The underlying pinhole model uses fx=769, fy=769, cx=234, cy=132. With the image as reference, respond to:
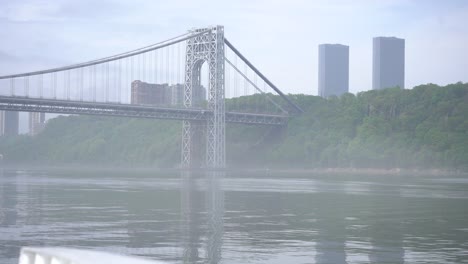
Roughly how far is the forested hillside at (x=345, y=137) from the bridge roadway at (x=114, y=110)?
19.0ft

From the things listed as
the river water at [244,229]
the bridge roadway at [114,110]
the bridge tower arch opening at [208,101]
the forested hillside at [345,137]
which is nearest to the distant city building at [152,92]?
the forested hillside at [345,137]

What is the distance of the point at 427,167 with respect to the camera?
8144 cm

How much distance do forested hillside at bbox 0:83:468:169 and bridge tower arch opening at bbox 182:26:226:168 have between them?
9.18 metres

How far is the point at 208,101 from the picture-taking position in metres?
89.4

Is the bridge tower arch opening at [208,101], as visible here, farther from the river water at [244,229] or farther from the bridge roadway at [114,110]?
the river water at [244,229]

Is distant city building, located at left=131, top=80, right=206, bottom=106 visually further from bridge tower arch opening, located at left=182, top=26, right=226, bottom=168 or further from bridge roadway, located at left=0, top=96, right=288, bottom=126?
bridge roadway, located at left=0, top=96, right=288, bottom=126

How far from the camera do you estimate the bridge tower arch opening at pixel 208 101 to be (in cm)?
8806

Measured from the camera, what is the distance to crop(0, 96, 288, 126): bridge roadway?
2766 inches

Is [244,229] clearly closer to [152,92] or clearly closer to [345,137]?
[345,137]

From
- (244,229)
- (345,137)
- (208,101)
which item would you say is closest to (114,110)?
(208,101)

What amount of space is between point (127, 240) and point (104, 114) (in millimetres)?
62057

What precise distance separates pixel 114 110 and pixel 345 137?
30894mm

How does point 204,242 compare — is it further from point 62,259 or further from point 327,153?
point 327,153

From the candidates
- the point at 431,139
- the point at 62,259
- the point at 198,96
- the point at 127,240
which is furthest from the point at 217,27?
the point at 62,259
